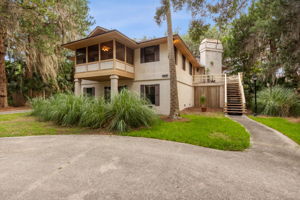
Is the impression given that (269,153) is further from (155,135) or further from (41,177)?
(41,177)

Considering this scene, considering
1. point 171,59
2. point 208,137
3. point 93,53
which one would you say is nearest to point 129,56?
point 93,53

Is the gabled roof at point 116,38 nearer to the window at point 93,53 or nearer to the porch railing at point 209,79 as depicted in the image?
the window at point 93,53

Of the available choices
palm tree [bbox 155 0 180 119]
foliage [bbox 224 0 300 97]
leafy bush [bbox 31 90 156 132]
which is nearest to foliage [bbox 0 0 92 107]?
leafy bush [bbox 31 90 156 132]

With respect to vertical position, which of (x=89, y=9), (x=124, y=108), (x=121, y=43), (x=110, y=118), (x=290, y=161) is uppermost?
(x=89, y=9)

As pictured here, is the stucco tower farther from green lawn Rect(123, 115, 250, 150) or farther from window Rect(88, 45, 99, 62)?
green lawn Rect(123, 115, 250, 150)

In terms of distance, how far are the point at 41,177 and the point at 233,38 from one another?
17540 mm

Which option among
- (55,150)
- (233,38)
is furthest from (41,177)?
(233,38)

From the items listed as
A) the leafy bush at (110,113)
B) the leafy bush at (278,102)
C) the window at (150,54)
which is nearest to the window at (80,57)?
the window at (150,54)

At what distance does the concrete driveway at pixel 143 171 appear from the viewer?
77.4 inches

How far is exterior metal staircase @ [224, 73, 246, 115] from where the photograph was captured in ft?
32.1

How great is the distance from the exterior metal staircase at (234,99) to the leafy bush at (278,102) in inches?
47.5

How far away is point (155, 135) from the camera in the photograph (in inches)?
189

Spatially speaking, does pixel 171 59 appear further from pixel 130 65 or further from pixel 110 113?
pixel 130 65

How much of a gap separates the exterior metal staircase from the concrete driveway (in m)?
6.16
